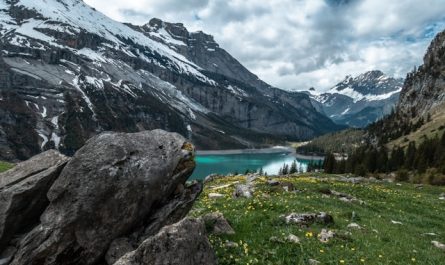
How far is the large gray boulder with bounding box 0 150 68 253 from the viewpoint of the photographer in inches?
609

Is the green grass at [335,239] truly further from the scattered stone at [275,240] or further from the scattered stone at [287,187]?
the scattered stone at [287,187]

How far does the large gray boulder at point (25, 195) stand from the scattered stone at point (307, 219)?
1020 centimetres

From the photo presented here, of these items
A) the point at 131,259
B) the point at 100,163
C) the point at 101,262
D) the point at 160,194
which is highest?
the point at 100,163

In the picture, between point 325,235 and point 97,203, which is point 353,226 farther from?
point 97,203

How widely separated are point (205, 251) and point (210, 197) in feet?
56.9

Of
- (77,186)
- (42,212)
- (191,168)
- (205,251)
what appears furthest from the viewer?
(191,168)

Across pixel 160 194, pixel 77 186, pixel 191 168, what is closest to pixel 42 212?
pixel 77 186

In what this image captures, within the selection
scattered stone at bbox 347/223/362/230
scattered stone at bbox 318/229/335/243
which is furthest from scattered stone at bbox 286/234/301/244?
scattered stone at bbox 347/223/362/230

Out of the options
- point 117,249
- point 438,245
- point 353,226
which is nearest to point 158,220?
point 117,249

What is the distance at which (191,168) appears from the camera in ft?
59.9

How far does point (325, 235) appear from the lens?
17703mm

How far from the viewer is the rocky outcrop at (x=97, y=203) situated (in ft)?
47.4

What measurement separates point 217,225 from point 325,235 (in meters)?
4.40

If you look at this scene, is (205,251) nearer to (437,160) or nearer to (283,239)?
(283,239)
